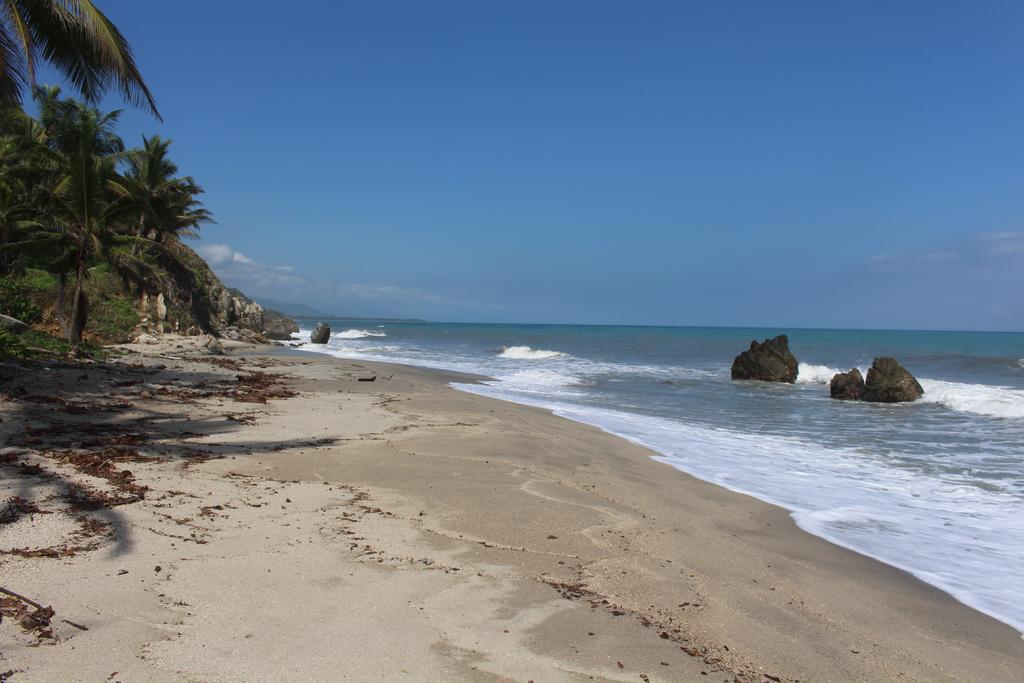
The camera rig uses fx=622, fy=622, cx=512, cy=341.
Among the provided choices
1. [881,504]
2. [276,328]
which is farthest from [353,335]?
[881,504]

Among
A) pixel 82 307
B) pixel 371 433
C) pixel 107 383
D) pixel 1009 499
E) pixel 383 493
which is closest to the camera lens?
pixel 383 493

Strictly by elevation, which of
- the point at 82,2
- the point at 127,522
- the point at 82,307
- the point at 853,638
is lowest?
the point at 853,638

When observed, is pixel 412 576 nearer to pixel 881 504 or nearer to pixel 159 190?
pixel 881 504

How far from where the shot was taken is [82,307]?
1902 centimetres

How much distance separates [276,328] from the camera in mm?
46781

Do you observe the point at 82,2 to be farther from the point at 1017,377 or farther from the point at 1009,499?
the point at 1017,377

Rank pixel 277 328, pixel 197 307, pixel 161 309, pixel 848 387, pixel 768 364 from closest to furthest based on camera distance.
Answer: pixel 848 387
pixel 768 364
pixel 161 309
pixel 197 307
pixel 277 328

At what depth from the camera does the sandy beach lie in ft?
9.80

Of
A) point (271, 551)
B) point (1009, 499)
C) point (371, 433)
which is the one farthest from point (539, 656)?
point (1009, 499)

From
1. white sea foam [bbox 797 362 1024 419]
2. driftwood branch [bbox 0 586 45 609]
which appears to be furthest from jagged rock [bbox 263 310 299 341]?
driftwood branch [bbox 0 586 45 609]

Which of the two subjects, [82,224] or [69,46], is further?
[82,224]

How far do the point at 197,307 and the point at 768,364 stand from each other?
3007 cm

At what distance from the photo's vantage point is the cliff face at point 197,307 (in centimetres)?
2953

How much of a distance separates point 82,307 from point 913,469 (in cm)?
2174
